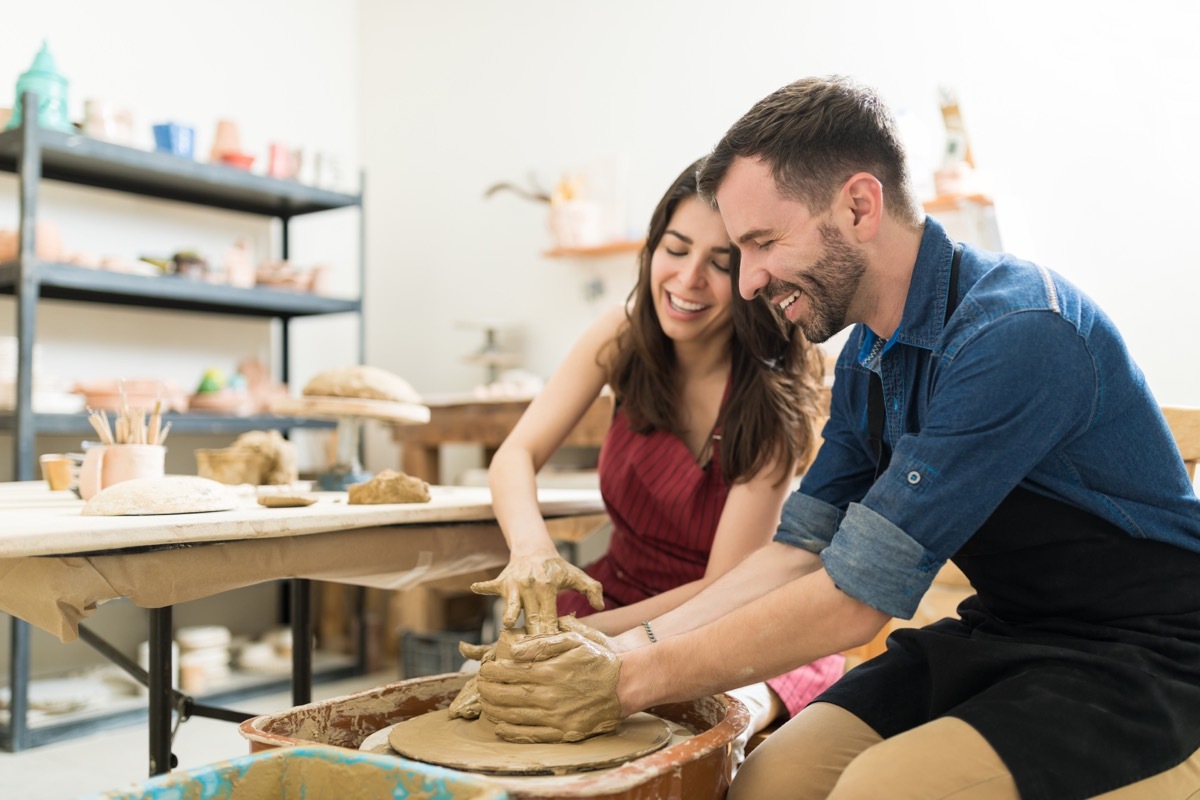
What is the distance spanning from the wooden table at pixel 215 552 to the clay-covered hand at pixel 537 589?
314 mm

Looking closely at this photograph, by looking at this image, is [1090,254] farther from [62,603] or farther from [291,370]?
[291,370]

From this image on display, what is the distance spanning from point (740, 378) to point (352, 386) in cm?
87

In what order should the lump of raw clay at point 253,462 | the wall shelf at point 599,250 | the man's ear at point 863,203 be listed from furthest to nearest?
1. the wall shelf at point 599,250
2. the lump of raw clay at point 253,462
3. the man's ear at point 863,203

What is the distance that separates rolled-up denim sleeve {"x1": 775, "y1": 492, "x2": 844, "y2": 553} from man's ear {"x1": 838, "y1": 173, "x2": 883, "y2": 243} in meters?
0.43

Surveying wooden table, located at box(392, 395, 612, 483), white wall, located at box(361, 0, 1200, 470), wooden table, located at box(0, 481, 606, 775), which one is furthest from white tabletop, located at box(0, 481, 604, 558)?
white wall, located at box(361, 0, 1200, 470)

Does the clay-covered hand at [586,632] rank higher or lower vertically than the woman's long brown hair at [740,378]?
lower

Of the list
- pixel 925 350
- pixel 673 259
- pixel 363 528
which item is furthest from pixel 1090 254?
pixel 363 528

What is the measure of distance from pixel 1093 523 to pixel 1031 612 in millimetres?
148

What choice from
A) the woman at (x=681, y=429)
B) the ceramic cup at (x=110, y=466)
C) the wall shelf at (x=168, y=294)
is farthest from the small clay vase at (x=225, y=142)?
the woman at (x=681, y=429)

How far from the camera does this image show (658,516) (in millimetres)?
2006

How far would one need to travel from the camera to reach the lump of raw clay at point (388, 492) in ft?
6.34

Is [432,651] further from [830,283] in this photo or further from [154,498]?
[830,283]

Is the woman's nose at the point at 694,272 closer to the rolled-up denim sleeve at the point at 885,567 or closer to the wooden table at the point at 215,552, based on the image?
the wooden table at the point at 215,552

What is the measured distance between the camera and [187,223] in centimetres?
459
